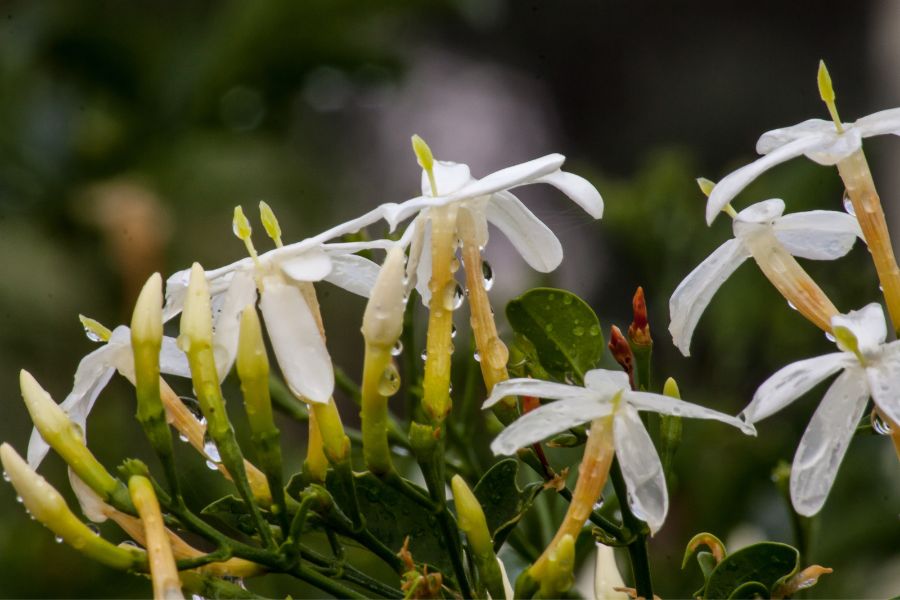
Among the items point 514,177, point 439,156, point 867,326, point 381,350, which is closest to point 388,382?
point 381,350

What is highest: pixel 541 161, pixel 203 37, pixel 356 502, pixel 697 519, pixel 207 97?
pixel 203 37

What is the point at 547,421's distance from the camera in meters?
0.56

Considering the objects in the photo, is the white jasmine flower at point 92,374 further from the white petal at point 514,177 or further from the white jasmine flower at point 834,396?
the white jasmine flower at point 834,396

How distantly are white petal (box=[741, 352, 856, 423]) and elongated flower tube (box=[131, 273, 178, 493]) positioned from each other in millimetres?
300

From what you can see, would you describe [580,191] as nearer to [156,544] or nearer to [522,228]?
[522,228]

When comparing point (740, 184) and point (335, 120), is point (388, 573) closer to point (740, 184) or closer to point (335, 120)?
point (740, 184)

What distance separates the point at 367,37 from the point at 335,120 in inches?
34.3

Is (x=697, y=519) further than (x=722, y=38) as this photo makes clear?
No

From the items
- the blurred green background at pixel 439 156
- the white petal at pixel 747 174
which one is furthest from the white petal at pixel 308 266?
the blurred green background at pixel 439 156

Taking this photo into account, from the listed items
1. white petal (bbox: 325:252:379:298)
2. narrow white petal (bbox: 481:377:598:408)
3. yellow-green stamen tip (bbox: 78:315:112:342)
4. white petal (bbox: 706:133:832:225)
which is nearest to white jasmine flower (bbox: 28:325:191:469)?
yellow-green stamen tip (bbox: 78:315:112:342)

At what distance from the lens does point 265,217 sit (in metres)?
0.70

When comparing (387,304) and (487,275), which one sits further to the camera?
(487,275)

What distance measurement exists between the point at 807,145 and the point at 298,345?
0.28 m

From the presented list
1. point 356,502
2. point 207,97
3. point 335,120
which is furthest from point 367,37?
point 356,502
